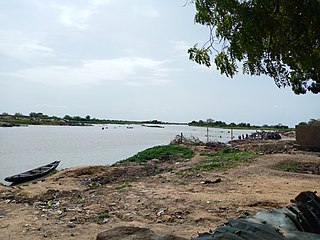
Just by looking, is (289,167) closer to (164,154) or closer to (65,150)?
(164,154)

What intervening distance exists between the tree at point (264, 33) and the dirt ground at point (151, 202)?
9.06ft

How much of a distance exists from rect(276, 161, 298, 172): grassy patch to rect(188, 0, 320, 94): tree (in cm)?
696

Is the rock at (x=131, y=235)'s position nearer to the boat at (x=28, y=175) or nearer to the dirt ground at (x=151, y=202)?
the dirt ground at (x=151, y=202)

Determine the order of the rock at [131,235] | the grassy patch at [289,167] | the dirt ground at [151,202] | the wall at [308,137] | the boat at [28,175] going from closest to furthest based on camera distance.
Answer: the rock at [131,235], the dirt ground at [151,202], the grassy patch at [289,167], the boat at [28,175], the wall at [308,137]

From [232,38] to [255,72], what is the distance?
37.3 inches

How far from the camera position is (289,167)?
522 inches

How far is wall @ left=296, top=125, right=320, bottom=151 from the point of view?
19.1 metres

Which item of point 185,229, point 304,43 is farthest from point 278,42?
point 185,229

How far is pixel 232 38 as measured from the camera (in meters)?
6.05

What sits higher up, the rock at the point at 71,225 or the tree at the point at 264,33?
the tree at the point at 264,33

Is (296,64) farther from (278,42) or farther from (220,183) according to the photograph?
(220,183)

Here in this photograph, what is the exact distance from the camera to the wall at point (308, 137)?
19141mm

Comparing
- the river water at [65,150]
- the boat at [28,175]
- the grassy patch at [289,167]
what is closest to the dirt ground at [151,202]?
the grassy patch at [289,167]

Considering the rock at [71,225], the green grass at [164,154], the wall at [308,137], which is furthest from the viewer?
the green grass at [164,154]
